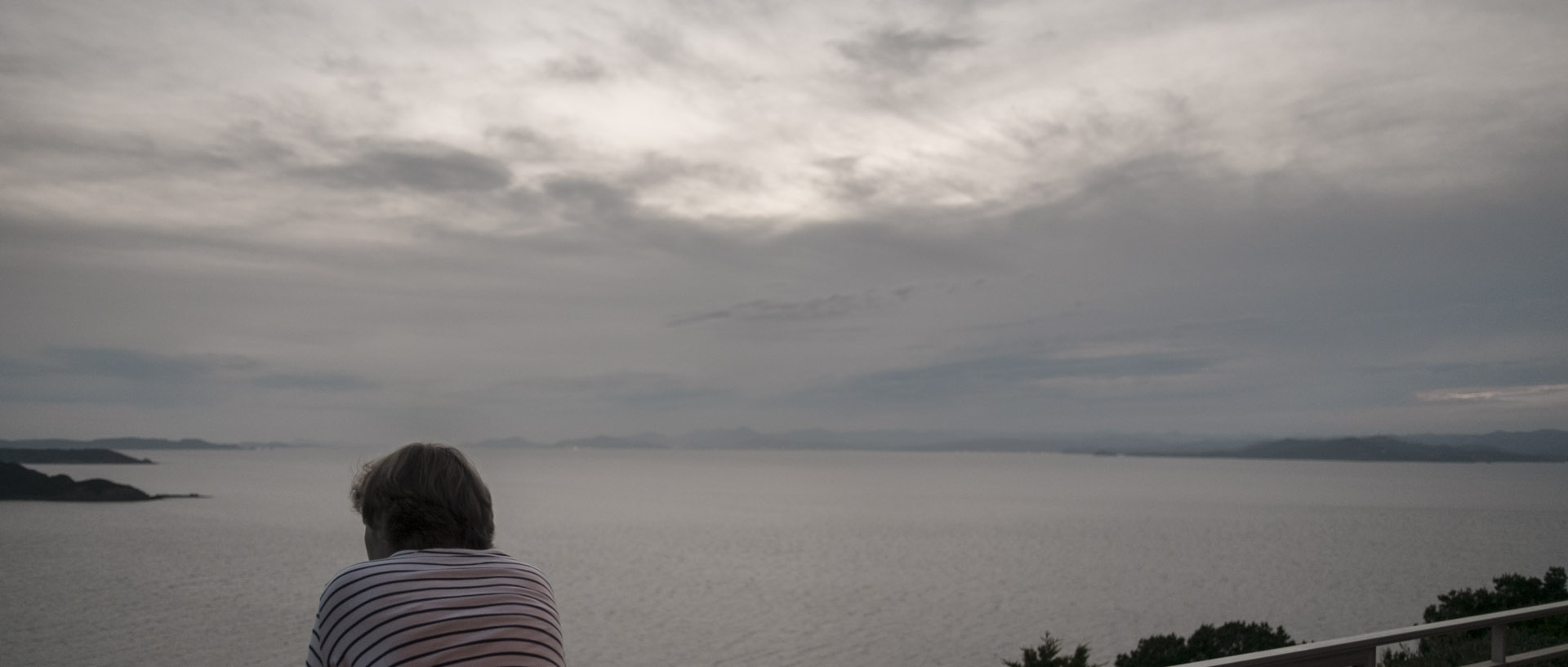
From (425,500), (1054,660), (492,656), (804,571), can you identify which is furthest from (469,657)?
(804,571)

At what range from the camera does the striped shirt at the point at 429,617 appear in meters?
2.10

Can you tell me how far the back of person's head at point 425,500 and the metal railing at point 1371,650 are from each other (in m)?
2.48

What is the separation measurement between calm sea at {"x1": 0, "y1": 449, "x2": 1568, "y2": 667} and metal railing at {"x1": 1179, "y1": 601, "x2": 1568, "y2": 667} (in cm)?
336

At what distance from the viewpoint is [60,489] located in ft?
392

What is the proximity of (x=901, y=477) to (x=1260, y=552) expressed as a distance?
116996mm

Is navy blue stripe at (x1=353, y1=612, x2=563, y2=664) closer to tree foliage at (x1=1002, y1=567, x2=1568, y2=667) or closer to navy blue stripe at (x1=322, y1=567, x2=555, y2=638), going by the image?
navy blue stripe at (x1=322, y1=567, x2=555, y2=638)

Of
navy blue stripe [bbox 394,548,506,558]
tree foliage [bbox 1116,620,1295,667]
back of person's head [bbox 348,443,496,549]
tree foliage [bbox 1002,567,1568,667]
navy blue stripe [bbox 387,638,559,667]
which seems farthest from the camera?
tree foliage [bbox 1116,620,1295,667]

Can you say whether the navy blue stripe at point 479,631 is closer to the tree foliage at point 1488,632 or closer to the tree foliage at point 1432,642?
the tree foliage at point 1432,642

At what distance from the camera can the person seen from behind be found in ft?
6.93

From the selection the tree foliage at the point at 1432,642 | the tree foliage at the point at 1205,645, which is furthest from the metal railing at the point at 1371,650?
the tree foliage at the point at 1205,645

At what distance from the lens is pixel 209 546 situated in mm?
62281

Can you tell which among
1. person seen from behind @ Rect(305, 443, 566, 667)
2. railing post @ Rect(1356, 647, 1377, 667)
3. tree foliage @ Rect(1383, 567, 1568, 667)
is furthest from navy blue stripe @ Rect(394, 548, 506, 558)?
tree foliage @ Rect(1383, 567, 1568, 667)

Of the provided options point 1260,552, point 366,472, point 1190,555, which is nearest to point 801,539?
point 1190,555

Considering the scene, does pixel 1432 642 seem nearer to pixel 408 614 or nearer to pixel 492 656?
pixel 492 656
